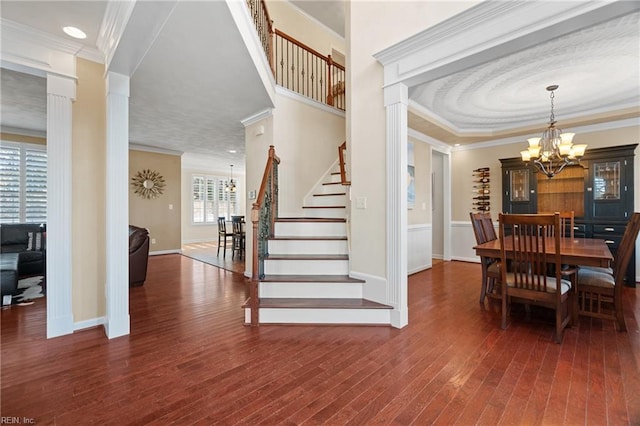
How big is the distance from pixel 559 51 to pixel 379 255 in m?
2.78

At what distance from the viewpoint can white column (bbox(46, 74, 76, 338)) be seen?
265 cm

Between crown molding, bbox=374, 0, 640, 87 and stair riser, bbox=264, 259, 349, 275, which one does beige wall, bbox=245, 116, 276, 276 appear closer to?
stair riser, bbox=264, 259, 349, 275

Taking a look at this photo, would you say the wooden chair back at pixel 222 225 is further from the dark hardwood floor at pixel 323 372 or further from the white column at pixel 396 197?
the white column at pixel 396 197

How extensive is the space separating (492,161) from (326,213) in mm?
4174

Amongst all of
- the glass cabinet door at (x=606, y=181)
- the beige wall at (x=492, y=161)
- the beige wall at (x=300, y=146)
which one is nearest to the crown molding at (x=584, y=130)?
the beige wall at (x=492, y=161)

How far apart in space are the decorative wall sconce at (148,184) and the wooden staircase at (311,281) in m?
5.10

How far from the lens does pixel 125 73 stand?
106 inches

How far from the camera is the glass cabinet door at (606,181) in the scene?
4.64 metres

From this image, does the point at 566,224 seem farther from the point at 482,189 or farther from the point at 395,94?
the point at 395,94

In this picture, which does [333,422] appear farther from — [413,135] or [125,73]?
[413,135]

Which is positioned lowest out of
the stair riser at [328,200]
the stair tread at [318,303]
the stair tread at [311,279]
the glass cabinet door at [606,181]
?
the stair tread at [318,303]

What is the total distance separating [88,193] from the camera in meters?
2.91

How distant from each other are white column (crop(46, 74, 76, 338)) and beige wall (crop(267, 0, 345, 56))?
4043mm

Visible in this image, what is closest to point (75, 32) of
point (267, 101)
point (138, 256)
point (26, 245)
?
point (267, 101)
